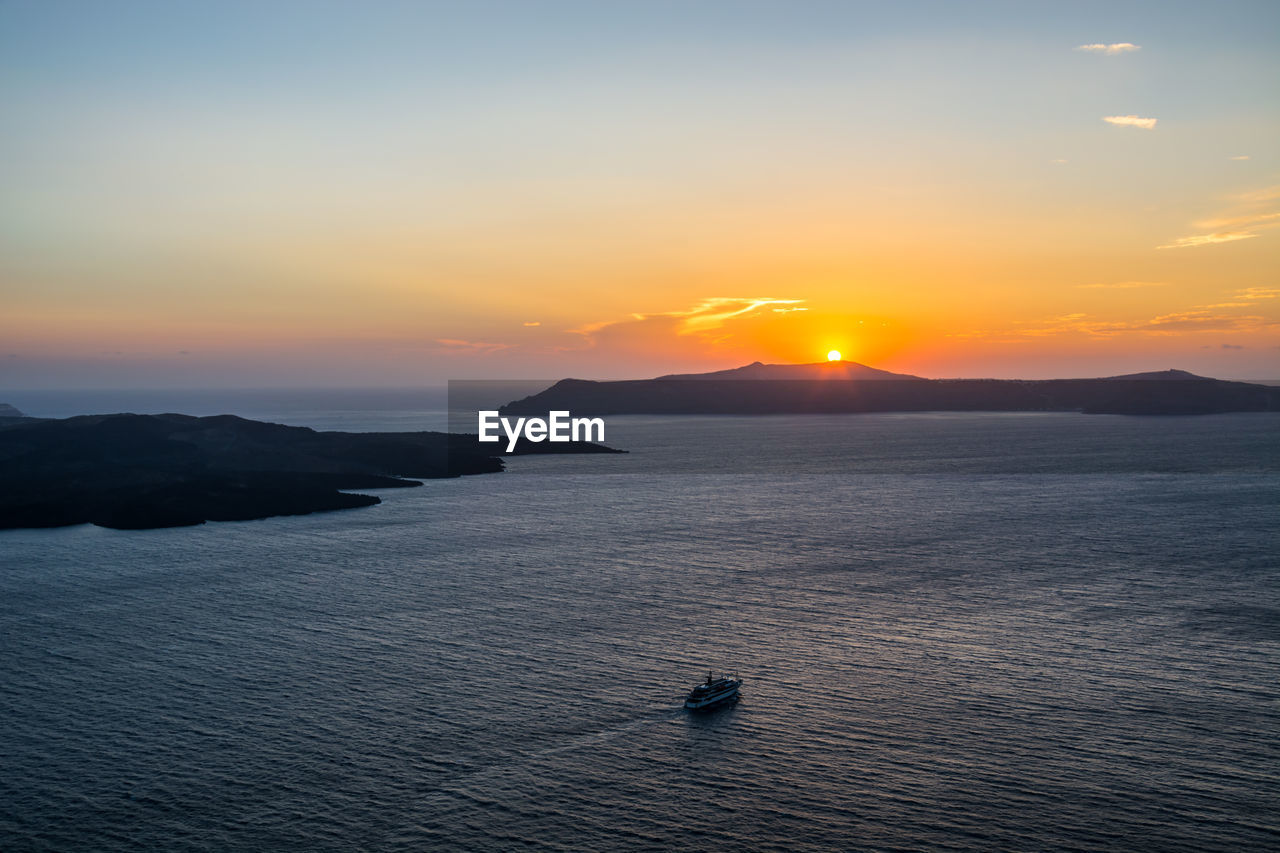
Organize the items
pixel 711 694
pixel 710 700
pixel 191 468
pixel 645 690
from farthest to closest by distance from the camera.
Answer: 1. pixel 191 468
2. pixel 645 690
3. pixel 711 694
4. pixel 710 700

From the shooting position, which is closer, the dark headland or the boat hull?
the boat hull

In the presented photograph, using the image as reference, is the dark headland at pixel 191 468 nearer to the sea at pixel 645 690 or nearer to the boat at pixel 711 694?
the sea at pixel 645 690

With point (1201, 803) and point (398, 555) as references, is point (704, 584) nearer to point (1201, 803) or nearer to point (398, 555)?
point (398, 555)

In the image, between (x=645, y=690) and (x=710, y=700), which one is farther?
(x=645, y=690)

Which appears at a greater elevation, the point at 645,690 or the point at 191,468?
the point at 191,468

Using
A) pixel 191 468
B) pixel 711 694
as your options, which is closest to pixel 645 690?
pixel 711 694

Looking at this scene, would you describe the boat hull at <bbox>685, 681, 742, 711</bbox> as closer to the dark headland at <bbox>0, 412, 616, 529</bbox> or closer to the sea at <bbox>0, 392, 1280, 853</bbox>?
the sea at <bbox>0, 392, 1280, 853</bbox>

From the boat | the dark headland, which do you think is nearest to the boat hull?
the boat

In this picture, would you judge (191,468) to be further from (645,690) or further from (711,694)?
(711,694)

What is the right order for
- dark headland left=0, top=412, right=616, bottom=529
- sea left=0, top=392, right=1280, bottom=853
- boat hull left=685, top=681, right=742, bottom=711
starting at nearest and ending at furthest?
sea left=0, top=392, right=1280, bottom=853, boat hull left=685, top=681, right=742, bottom=711, dark headland left=0, top=412, right=616, bottom=529
